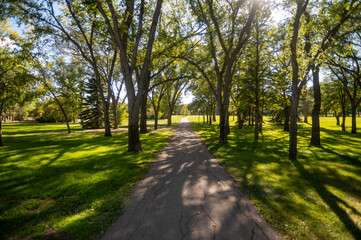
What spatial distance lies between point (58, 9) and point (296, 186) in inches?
759

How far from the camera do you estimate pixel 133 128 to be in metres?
8.78

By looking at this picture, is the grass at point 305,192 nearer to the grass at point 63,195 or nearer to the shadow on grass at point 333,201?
the shadow on grass at point 333,201

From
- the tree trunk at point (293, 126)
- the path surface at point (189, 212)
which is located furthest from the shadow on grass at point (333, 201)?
the tree trunk at point (293, 126)

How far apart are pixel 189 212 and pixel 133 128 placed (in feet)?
21.2

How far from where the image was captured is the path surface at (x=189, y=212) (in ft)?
8.85

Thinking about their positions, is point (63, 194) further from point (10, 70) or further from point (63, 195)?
point (10, 70)

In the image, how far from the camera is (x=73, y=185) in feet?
15.3

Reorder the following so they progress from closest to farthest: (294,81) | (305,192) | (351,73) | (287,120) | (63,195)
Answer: (63,195) → (305,192) → (294,81) → (351,73) → (287,120)

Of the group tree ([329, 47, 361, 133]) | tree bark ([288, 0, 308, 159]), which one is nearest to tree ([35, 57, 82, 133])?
tree bark ([288, 0, 308, 159])

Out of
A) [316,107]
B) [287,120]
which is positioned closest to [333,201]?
[316,107]

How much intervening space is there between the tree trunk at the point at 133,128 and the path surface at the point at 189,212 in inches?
150

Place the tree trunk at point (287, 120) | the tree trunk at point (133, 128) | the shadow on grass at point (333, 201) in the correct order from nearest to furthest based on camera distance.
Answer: the shadow on grass at point (333, 201) < the tree trunk at point (133, 128) < the tree trunk at point (287, 120)

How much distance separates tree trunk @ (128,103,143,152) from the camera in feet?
28.5

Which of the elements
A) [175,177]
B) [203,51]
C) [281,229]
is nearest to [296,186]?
[281,229]
